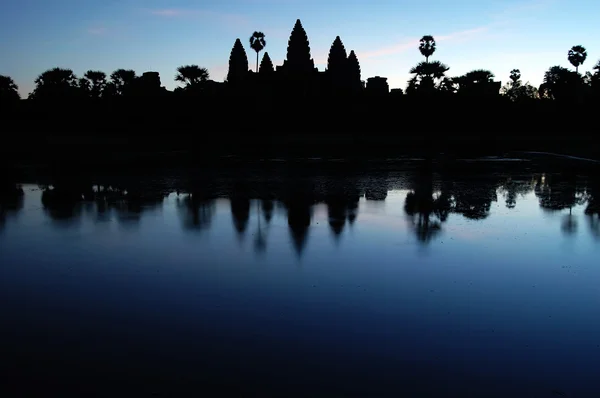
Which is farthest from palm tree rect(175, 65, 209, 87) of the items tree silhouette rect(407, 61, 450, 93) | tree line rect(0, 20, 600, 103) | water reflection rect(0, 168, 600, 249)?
water reflection rect(0, 168, 600, 249)

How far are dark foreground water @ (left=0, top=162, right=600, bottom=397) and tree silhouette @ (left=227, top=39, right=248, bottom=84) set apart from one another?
87.6 m

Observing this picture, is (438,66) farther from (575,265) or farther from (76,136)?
(575,265)

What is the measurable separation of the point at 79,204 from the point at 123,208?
159 cm

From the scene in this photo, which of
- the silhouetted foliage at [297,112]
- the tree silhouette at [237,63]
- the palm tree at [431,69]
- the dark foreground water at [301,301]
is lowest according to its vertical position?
the dark foreground water at [301,301]

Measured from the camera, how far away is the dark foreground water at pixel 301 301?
15.6ft

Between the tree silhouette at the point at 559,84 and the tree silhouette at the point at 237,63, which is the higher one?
the tree silhouette at the point at 237,63

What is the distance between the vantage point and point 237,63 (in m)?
98.3

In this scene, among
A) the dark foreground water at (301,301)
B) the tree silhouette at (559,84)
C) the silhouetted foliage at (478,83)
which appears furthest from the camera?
the tree silhouette at (559,84)

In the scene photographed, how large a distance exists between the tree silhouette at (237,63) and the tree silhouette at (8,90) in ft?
132

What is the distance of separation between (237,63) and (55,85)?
123 ft

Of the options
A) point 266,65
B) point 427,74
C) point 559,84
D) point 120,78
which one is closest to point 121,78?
point 120,78

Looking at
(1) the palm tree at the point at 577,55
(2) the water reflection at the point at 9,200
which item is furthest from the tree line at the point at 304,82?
(2) the water reflection at the point at 9,200

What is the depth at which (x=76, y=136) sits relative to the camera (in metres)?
55.2

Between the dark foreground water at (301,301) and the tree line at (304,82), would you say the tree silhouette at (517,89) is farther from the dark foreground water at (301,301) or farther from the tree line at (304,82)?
the dark foreground water at (301,301)
